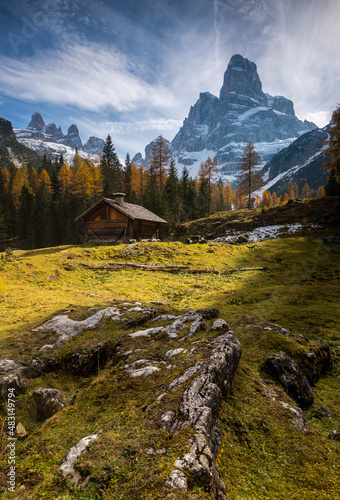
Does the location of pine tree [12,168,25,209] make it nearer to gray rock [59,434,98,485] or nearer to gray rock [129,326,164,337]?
gray rock [129,326,164,337]

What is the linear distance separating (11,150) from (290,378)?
182805 millimetres

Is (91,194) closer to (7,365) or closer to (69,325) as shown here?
(69,325)

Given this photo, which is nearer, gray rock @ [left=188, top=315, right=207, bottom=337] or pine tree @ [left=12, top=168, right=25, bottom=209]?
gray rock @ [left=188, top=315, right=207, bottom=337]

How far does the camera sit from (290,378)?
13.0 ft

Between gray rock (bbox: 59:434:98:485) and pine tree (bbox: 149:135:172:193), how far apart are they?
52286mm

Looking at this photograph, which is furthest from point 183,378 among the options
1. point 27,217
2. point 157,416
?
point 27,217

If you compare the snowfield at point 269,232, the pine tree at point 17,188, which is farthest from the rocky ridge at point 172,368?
the pine tree at point 17,188

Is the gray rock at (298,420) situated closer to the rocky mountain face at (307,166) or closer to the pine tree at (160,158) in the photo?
the pine tree at (160,158)

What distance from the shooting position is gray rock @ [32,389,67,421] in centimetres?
342

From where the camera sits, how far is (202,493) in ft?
5.69

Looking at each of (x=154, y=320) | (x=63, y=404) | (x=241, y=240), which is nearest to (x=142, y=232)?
(x=241, y=240)

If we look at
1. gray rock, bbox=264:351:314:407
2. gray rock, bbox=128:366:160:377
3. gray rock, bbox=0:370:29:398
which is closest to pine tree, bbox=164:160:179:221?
gray rock, bbox=264:351:314:407

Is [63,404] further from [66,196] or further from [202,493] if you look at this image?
[66,196]

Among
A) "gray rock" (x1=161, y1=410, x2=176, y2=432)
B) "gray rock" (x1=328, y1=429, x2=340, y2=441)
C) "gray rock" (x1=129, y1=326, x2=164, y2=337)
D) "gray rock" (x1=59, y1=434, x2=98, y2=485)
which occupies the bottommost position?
"gray rock" (x1=328, y1=429, x2=340, y2=441)
